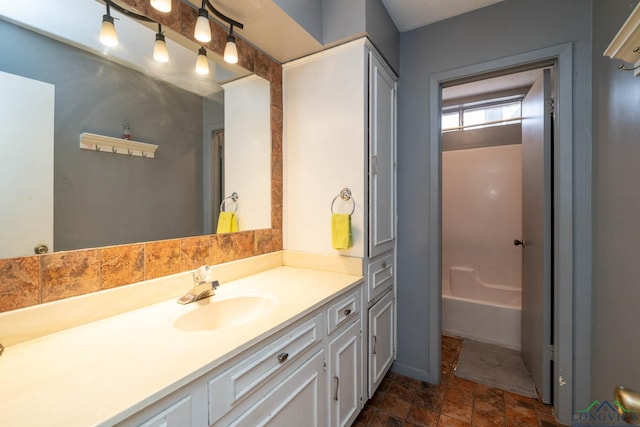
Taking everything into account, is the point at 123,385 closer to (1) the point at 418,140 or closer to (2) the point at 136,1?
(2) the point at 136,1

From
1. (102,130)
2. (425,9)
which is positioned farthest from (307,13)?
(102,130)

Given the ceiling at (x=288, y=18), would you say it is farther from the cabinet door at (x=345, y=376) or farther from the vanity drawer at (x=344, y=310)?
the cabinet door at (x=345, y=376)

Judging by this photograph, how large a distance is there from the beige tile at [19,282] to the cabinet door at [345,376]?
3.55 ft

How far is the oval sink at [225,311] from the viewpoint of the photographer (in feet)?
3.54

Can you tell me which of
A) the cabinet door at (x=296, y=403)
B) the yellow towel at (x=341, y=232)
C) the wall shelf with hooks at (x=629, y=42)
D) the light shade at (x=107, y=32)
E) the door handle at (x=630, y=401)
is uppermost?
the light shade at (x=107, y=32)

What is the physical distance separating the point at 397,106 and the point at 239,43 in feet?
3.74

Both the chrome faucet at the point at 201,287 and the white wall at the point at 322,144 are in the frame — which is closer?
the chrome faucet at the point at 201,287

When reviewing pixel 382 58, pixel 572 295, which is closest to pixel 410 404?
pixel 572 295

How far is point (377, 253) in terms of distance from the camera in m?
1.66

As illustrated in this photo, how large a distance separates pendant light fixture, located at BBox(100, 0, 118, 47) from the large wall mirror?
0.02 metres

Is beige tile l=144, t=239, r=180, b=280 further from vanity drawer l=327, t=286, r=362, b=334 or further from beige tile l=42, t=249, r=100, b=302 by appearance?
vanity drawer l=327, t=286, r=362, b=334

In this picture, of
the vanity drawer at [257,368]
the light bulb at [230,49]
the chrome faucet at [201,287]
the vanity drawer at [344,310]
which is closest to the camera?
the vanity drawer at [257,368]

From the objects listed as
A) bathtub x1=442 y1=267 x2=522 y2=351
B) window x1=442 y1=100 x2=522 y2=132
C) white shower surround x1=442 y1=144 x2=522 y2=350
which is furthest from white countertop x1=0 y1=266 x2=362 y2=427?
window x1=442 y1=100 x2=522 y2=132

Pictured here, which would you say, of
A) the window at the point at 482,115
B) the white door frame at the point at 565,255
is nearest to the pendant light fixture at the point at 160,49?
the white door frame at the point at 565,255
